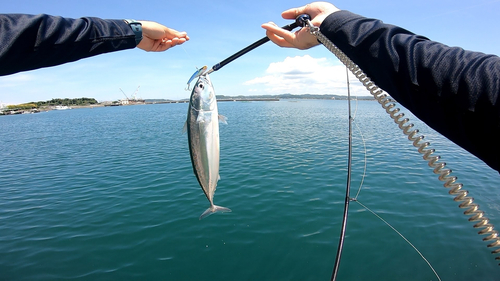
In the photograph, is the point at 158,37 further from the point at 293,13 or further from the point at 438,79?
the point at 438,79

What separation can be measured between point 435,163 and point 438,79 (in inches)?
25.1

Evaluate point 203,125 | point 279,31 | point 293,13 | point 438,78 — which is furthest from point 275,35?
point 438,78

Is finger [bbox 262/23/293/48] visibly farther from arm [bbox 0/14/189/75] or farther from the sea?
the sea

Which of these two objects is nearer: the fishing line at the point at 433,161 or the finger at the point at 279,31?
the fishing line at the point at 433,161

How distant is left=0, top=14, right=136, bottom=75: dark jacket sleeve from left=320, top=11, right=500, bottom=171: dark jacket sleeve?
1.85m

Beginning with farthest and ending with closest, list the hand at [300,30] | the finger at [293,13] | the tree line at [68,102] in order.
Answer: the tree line at [68,102], the finger at [293,13], the hand at [300,30]

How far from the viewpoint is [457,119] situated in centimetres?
127

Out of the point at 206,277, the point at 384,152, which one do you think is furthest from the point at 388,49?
the point at 384,152

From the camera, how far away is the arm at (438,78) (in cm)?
118

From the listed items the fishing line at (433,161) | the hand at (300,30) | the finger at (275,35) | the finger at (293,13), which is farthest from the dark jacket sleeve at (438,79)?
the finger at (275,35)

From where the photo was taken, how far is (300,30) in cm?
243

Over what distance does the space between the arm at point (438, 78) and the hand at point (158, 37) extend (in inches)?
79.0

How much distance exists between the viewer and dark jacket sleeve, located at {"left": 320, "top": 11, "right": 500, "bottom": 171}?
1177 mm

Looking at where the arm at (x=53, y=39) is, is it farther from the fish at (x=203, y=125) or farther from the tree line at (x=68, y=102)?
the tree line at (x=68, y=102)
